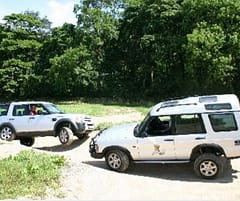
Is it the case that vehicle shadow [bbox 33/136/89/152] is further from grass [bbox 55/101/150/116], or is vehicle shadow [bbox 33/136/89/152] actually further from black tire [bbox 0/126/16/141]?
grass [bbox 55/101/150/116]

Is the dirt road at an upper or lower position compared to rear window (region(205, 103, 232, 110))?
lower

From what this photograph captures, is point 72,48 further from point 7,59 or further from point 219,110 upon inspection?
point 219,110

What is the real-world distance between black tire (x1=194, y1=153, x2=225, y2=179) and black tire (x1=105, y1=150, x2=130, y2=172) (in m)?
1.80

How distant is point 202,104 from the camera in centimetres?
1152

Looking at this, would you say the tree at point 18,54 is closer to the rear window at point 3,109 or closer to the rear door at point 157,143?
the rear window at point 3,109

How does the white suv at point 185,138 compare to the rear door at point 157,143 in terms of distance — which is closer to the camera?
the white suv at point 185,138

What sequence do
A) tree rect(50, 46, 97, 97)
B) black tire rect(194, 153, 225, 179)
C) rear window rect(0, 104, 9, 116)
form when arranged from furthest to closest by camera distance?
1. tree rect(50, 46, 97, 97)
2. rear window rect(0, 104, 9, 116)
3. black tire rect(194, 153, 225, 179)

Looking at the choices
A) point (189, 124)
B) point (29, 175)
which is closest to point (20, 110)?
→ point (189, 124)

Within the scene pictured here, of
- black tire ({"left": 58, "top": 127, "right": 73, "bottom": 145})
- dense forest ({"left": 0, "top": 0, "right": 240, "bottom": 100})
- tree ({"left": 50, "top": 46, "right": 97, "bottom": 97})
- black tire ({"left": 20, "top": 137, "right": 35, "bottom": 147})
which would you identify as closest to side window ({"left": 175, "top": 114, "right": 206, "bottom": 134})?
black tire ({"left": 58, "top": 127, "right": 73, "bottom": 145})

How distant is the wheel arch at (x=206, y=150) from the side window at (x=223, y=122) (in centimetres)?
42

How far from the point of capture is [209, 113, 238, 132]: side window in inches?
438

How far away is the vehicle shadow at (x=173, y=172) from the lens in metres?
11.3

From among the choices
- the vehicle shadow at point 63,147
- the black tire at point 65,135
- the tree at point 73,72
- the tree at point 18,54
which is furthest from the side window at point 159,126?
the tree at point 18,54

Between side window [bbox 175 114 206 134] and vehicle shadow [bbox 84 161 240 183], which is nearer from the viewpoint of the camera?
vehicle shadow [bbox 84 161 240 183]
